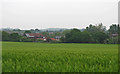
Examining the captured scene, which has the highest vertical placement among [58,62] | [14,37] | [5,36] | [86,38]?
[5,36]

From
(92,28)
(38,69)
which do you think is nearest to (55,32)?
(92,28)

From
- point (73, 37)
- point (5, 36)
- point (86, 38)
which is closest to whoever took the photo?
point (73, 37)

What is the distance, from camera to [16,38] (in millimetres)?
51000

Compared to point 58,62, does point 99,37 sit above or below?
above

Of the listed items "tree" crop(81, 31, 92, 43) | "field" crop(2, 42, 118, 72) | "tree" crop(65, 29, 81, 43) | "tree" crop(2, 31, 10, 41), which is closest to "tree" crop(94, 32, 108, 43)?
"tree" crop(81, 31, 92, 43)

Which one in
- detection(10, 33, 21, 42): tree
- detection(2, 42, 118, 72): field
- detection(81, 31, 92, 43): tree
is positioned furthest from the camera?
detection(81, 31, 92, 43): tree

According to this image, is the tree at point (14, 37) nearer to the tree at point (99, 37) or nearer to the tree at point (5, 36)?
the tree at point (5, 36)

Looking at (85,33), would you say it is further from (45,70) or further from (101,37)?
(45,70)

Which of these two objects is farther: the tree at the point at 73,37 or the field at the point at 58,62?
the tree at the point at 73,37

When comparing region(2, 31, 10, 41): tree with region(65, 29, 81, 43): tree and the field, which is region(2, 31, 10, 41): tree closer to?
region(65, 29, 81, 43): tree

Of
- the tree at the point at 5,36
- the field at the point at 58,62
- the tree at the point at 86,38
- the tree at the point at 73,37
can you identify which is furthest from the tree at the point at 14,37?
the field at the point at 58,62

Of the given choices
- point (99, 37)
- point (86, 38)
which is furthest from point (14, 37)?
point (99, 37)

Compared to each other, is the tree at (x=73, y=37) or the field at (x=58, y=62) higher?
the tree at (x=73, y=37)

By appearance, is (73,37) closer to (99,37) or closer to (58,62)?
(99,37)
